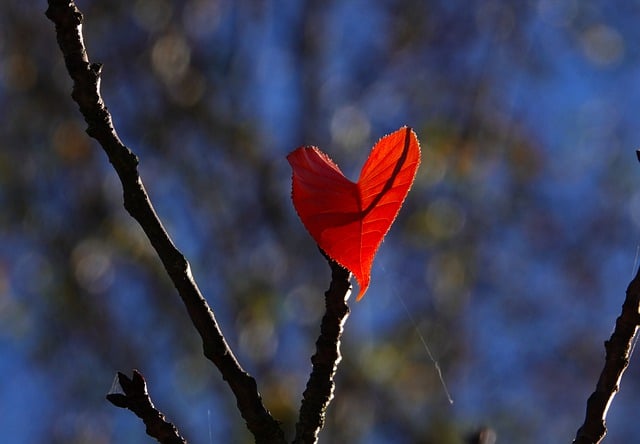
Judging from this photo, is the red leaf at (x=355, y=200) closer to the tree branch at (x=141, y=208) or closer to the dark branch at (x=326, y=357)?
the dark branch at (x=326, y=357)

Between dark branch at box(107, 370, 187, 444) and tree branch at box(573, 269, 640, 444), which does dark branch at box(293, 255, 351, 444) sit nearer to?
dark branch at box(107, 370, 187, 444)

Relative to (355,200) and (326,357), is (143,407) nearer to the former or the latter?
(326,357)

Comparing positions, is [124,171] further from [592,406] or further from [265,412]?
[592,406]

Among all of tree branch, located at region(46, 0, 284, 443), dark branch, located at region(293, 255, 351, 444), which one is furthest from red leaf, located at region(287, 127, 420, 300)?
tree branch, located at region(46, 0, 284, 443)

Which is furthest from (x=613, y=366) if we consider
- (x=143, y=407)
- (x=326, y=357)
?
(x=143, y=407)

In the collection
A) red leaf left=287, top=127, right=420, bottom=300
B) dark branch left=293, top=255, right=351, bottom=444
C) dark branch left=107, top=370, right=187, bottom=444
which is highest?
red leaf left=287, top=127, right=420, bottom=300
